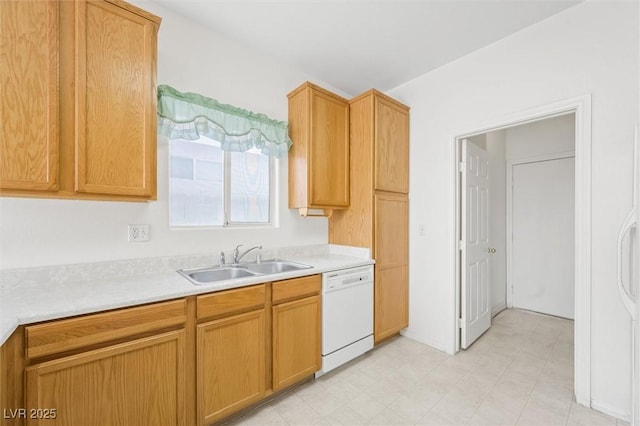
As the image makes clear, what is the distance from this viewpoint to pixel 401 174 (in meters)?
2.84

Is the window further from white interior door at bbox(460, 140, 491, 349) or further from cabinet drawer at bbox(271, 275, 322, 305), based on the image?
white interior door at bbox(460, 140, 491, 349)

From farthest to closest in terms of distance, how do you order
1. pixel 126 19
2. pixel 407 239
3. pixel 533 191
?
pixel 533 191
pixel 407 239
pixel 126 19

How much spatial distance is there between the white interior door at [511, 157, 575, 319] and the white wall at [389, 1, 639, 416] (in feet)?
6.34

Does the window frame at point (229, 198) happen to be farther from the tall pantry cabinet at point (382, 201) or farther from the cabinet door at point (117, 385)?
the cabinet door at point (117, 385)

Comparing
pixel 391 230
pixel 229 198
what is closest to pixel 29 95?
pixel 229 198

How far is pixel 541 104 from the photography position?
2.04 metres

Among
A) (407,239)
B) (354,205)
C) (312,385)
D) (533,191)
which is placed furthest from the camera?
(533,191)

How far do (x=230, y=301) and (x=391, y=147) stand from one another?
6.76 feet

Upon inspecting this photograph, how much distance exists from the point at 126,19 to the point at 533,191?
459cm

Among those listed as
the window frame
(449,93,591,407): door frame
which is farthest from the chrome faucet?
(449,93,591,407): door frame

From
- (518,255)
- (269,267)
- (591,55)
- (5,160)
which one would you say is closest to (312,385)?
(269,267)

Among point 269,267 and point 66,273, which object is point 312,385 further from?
point 66,273

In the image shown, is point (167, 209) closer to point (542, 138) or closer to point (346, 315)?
point (346, 315)

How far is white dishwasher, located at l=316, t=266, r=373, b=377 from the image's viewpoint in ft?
7.02
